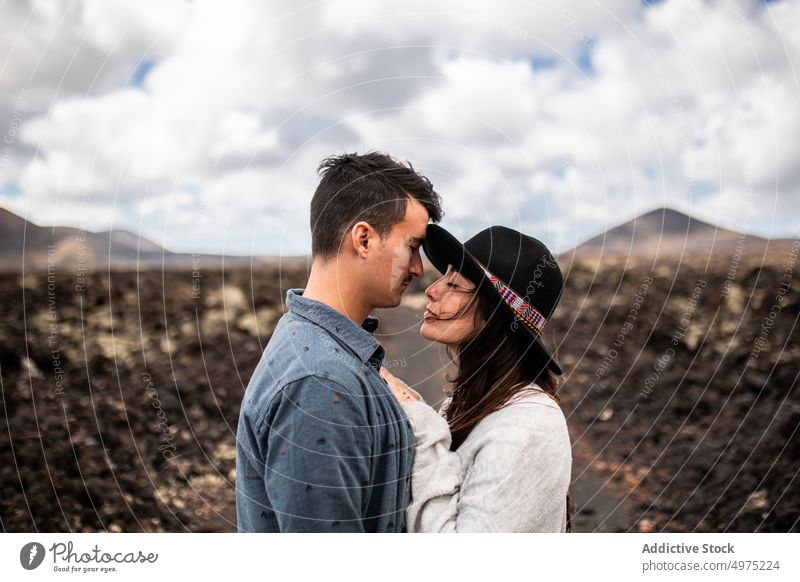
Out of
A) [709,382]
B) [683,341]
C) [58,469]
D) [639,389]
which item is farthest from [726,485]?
[58,469]

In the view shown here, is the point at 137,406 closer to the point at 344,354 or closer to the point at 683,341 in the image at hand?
the point at 344,354

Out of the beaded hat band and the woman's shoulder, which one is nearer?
the woman's shoulder

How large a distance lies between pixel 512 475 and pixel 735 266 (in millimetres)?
9157

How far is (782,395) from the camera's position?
222 inches

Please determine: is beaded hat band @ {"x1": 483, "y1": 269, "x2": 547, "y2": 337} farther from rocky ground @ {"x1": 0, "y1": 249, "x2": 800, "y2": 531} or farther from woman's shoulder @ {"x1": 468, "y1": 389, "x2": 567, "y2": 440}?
rocky ground @ {"x1": 0, "y1": 249, "x2": 800, "y2": 531}

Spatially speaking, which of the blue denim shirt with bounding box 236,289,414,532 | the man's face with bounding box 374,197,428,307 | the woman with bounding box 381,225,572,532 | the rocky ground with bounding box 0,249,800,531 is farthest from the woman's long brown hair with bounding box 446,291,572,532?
the rocky ground with bounding box 0,249,800,531

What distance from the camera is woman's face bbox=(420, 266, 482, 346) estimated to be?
2.20 meters

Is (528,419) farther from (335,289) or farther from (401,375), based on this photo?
(401,375)

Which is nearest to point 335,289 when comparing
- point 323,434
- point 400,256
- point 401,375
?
point 400,256

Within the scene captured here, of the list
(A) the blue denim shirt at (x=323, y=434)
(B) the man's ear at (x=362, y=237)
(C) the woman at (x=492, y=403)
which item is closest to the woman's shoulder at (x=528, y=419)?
(C) the woman at (x=492, y=403)

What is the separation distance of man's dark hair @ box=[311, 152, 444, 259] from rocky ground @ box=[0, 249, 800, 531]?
1.95 m

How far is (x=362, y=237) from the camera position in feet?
6.26

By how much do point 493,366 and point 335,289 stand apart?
0.67m

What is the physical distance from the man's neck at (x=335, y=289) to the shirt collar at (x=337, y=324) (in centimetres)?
3
